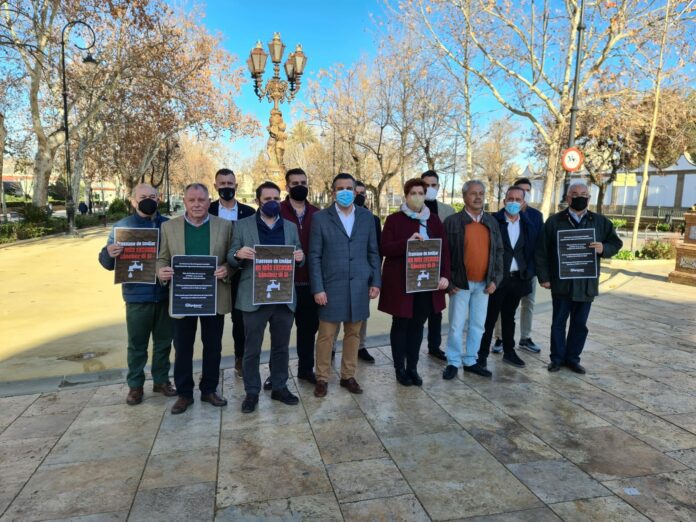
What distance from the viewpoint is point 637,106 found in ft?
54.5

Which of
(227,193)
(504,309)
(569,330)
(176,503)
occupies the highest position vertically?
(227,193)

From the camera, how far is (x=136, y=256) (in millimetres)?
3795

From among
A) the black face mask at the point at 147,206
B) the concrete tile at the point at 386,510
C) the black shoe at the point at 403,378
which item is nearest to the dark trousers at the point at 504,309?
the black shoe at the point at 403,378

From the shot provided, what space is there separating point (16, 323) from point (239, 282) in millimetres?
4782

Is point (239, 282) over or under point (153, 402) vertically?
over

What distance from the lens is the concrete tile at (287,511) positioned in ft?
8.48

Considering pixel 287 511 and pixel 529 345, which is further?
pixel 529 345

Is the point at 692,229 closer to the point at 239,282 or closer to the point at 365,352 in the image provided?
the point at 365,352

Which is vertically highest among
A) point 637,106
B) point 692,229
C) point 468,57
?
point 468,57

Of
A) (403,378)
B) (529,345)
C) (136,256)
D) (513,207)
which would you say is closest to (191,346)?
(136,256)

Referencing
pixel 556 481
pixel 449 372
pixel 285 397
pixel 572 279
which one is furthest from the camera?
pixel 572 279

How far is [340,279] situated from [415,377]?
132 cm

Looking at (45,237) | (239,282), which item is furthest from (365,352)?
(45,237)

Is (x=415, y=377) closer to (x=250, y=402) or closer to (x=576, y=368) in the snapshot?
(x=250, y=402)
